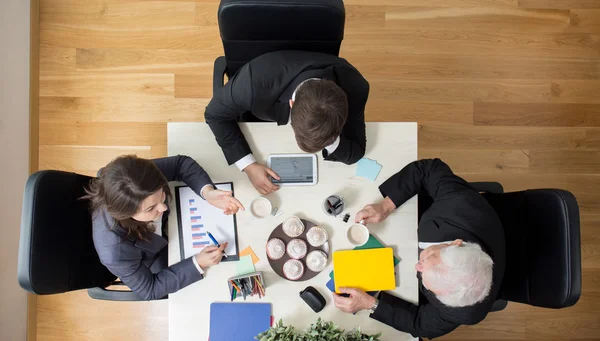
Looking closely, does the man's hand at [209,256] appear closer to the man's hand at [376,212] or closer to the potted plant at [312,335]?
the potted plant at [312,335]

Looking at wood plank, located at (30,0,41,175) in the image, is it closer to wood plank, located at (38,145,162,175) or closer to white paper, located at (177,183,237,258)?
wood plank, located at (38,145,162,175)

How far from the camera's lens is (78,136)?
7.98 ft

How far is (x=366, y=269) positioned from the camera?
158 cm

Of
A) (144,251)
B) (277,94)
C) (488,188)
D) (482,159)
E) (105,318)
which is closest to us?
(277,94)

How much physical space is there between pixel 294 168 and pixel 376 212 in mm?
380

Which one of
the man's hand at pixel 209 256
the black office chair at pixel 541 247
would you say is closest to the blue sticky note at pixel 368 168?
the black office chair at pixel 541 247

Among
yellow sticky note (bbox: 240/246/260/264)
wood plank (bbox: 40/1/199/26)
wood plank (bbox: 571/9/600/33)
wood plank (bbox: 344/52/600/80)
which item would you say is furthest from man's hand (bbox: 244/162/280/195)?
wood plank (bbox: 571/9/600/33)

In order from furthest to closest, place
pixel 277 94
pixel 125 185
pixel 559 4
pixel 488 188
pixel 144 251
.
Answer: pixel 559 4, pixel 488 188, pixel 144 251, pixel 277 94, pixel 125 185

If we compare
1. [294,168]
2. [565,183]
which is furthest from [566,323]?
[294,168]

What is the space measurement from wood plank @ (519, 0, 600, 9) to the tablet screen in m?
2.08

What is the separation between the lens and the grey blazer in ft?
4.71

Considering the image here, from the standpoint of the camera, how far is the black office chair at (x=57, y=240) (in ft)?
4.22

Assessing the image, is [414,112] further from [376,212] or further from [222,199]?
[222,199]

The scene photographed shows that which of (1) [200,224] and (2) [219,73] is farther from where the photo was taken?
(2) [219,73]
